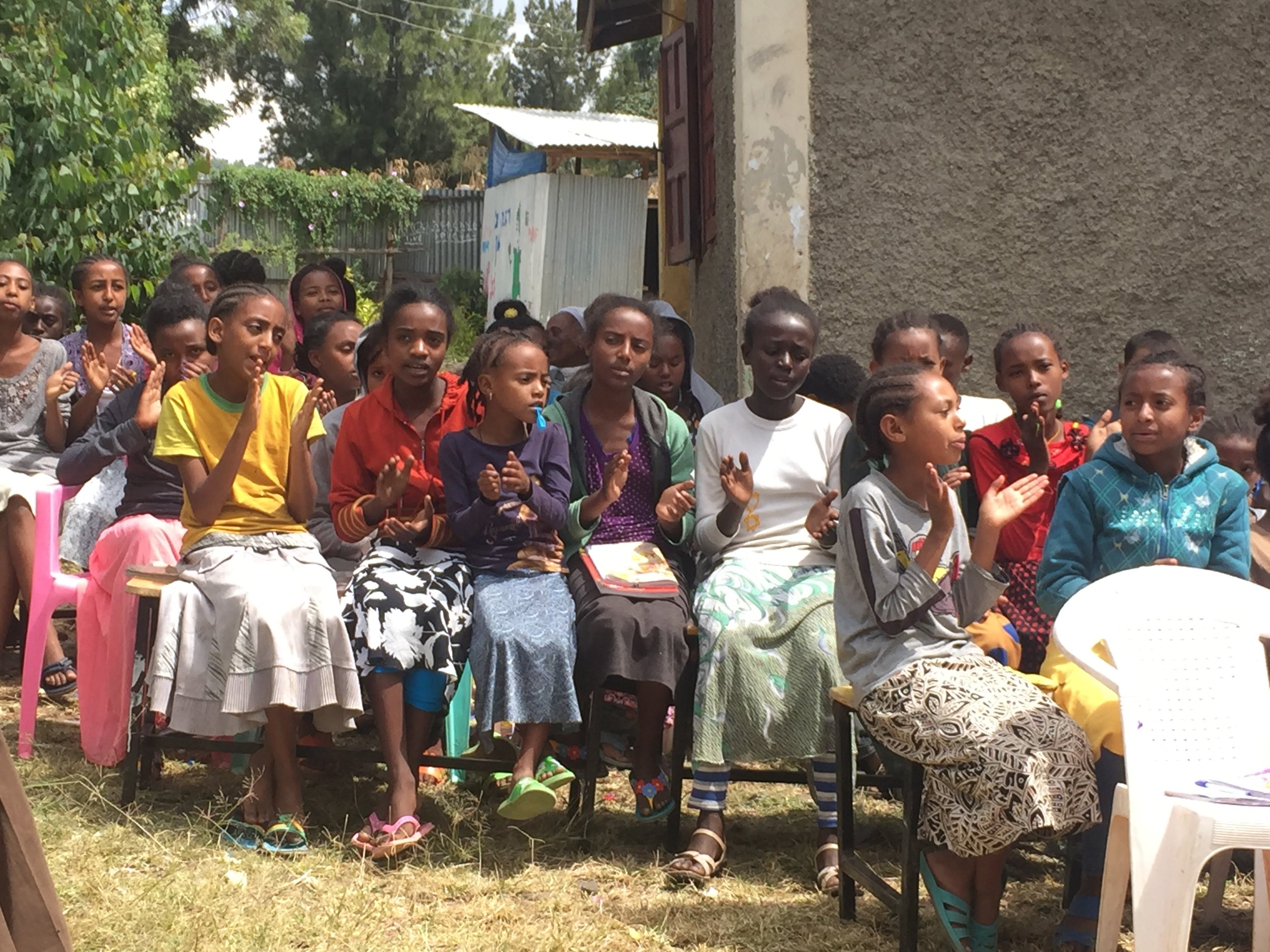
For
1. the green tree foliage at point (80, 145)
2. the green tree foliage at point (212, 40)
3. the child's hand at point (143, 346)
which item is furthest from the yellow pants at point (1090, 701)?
the green tree foliage at point (212, 40)

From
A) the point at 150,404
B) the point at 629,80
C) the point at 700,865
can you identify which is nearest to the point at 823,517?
the point at 700,865

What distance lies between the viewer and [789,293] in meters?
4.94

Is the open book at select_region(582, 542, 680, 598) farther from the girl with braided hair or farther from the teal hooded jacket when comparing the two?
the teal hooded jacket

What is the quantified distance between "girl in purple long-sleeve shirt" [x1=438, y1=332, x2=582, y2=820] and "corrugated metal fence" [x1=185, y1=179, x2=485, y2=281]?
17.1 meters

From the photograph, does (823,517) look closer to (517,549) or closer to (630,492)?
(630,492)

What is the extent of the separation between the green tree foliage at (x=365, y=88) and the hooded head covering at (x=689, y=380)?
27076mm

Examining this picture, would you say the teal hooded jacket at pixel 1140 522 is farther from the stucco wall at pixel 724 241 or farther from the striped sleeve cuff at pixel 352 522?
the stucco wall at pixel 724 241

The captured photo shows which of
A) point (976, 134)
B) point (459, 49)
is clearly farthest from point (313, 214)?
point (976, 134)

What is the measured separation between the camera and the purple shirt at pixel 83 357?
5.84 metres

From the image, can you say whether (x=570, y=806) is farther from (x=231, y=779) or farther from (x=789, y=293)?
(x=789, y=293)

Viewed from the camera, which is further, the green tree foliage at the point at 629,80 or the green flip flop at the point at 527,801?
the green tree foliage at the point at 629,80

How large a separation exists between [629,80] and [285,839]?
36.8 m

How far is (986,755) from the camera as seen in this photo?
325 centimetres

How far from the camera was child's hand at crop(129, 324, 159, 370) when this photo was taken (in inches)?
216
